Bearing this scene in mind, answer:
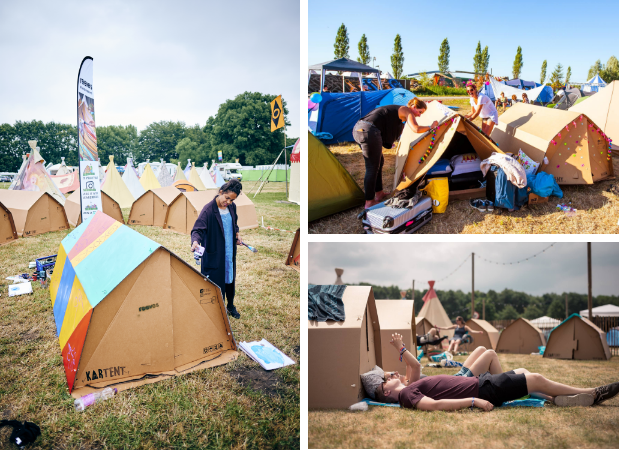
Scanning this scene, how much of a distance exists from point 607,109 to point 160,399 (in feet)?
18.5

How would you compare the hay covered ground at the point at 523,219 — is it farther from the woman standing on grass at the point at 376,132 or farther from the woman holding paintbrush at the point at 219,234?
the woman holding paintbrush at the point at 219,234

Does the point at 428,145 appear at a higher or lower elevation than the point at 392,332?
higher

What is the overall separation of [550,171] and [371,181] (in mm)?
1891

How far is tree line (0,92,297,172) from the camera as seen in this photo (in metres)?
3.45

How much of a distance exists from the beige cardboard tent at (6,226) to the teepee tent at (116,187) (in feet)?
8.32

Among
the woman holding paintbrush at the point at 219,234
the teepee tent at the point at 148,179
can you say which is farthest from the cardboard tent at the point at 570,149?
the teepee tent at the point at 148,179

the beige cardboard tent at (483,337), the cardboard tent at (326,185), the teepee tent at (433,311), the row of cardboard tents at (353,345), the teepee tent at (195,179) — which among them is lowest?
the beige cardboard tent at (483,337)

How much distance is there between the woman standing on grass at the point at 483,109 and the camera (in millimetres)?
3498

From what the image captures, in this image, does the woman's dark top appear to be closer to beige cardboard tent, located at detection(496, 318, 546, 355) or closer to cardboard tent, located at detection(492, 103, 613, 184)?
cardboard tent, located at detection(492, 103, 613, 184)

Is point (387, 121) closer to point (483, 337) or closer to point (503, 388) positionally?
point (503, 388)

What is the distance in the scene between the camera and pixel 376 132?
301cm

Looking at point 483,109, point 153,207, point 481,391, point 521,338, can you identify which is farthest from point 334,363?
point 521,338

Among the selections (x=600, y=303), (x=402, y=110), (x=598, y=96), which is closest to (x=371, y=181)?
(x=402, y=110)

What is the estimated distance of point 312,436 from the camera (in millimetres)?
2131
